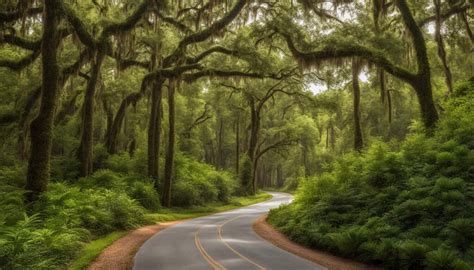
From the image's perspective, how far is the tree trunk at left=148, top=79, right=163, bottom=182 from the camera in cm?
3300

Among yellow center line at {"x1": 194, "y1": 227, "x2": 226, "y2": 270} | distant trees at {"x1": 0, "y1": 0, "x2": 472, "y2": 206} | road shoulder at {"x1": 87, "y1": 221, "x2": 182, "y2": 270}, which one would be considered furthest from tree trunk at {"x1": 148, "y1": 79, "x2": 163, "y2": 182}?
yellow center line at {"x1": 194, "y1": 227, "x2": 226, "y2": 270}

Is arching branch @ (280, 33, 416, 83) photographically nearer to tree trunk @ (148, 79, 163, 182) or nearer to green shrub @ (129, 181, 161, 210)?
tree trunk @ (148, 79, 163, 182)

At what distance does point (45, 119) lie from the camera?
62.0 ft

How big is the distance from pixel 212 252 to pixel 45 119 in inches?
393

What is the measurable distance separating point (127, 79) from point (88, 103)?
1259cm

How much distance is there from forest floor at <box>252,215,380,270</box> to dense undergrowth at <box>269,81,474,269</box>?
0.39m

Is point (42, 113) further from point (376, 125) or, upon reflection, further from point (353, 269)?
point (376, 125)

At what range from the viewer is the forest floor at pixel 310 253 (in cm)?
1351

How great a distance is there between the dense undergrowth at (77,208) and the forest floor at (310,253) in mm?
7831

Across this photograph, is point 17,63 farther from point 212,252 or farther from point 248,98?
point 248,98

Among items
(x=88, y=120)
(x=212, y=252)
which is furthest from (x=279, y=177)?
(x=212, y=252)

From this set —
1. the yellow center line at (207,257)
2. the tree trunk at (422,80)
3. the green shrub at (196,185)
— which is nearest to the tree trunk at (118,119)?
the green shrub at (196,185)

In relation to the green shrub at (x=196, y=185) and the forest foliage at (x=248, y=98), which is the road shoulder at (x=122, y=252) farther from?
the green shrub at (x=196, y=185)

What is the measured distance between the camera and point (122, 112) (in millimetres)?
37406
